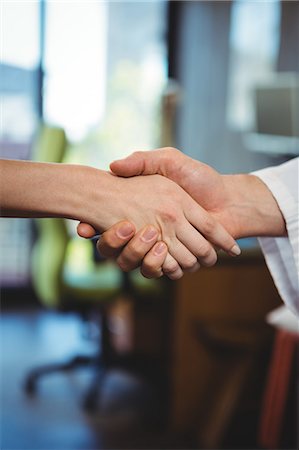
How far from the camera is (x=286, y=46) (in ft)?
14.7

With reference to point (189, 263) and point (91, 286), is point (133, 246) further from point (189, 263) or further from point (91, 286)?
point (91, 286)

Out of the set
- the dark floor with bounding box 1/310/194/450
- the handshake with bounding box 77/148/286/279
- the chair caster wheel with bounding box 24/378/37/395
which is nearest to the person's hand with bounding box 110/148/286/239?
the handshake with bounding box 77/148/286/279

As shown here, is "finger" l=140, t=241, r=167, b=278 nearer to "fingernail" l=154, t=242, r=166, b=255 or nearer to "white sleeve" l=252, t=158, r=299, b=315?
"fingernail" l=154, t=242, r=166, b=255

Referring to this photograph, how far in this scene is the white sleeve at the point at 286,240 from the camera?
1.22 meters

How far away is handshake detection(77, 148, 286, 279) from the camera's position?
1211 millimetres

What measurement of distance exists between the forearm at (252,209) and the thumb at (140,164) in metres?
0.14

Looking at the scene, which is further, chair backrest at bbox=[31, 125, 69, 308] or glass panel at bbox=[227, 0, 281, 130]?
glass panel at bbox=[227, 0, 281, 130]

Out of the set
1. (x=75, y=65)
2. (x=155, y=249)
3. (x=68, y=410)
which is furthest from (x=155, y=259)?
(x=75, y=65)

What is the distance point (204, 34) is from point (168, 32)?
28cm

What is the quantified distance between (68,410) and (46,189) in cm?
175

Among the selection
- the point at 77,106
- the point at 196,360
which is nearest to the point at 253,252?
the point at 196,360

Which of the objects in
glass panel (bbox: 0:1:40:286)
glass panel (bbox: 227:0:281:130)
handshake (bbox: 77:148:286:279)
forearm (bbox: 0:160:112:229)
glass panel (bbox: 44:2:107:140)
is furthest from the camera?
glass panel (bbox: 227:0:281:130)

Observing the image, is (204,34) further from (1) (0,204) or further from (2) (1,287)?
(1) (0,204)

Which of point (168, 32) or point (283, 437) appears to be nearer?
point (283, 437)
